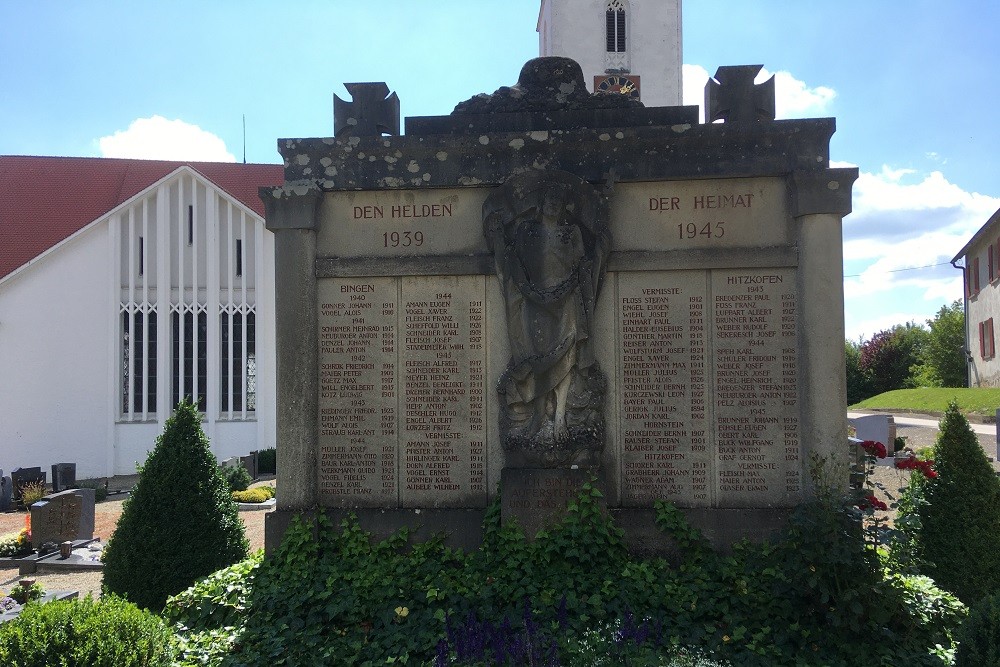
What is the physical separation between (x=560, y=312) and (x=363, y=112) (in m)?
2.80

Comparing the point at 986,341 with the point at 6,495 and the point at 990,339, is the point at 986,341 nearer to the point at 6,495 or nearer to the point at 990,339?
the point at 990,339

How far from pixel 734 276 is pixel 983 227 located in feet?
109

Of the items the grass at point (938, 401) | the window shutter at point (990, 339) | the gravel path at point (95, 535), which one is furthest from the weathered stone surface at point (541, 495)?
the window shutter at point (990, 339)

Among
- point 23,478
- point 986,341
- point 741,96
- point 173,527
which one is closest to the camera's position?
point 741,96

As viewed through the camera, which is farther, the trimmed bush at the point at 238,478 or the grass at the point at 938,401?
the grass at the point at 938,401

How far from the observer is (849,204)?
628 centimetres

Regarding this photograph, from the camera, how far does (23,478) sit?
63.5 ft

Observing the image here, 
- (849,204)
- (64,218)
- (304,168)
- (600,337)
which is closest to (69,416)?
(64,218)

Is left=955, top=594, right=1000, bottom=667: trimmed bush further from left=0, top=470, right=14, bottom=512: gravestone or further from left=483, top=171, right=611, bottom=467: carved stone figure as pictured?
left=0, top=470, right=14, bottom=512: gravestone

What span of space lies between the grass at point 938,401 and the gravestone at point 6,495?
28.3 m

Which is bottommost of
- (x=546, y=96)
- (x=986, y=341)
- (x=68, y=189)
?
(x=986, y=341)

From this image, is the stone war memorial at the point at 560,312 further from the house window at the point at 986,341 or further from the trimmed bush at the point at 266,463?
the house window at the point at 986,341

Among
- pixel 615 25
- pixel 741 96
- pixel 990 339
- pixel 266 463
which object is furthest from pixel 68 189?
pixel 990 339

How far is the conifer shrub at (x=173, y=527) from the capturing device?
6969mm
